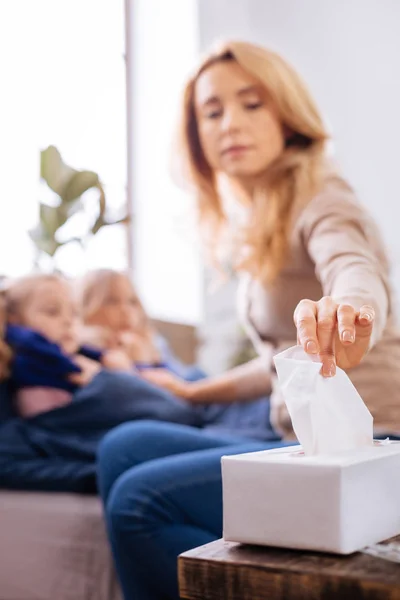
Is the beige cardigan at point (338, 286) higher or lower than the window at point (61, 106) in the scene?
lower

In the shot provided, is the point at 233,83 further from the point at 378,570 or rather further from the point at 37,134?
the point at 37,134

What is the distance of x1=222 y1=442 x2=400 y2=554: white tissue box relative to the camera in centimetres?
52

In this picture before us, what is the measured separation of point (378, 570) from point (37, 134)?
2.90 m

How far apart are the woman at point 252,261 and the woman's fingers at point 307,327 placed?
7.3 inches

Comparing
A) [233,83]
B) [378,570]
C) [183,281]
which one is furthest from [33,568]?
[183,281]

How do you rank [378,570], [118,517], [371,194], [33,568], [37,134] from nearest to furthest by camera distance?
[378,570] < [118,517] < [33,568] < [37,134] < [371,194]

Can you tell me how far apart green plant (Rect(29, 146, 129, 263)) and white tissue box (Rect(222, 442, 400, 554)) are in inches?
65.0

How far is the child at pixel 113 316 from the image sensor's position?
2061 mm

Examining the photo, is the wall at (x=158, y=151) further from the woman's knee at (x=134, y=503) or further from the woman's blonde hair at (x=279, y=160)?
the woman's knee at (x=134, y=503)

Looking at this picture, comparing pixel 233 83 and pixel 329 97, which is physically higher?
pixel 329 97

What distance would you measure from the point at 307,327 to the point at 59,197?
1.64 m

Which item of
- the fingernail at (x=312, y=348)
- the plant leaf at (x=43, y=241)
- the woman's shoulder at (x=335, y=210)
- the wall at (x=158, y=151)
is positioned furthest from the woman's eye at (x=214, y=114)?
the wall at (x=158, y=151)

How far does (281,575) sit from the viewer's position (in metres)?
0.50

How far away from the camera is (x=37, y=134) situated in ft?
10.5
